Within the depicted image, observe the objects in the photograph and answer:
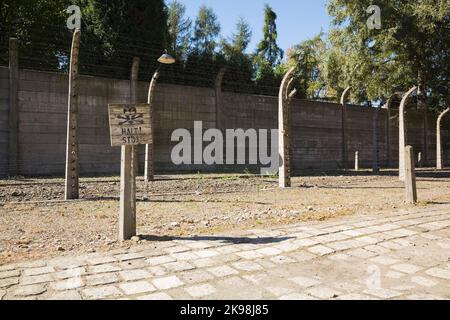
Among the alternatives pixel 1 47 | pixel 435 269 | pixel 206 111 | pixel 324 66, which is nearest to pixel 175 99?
pixel 206 111

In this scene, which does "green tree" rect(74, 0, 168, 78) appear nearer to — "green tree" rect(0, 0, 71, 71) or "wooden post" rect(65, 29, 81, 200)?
"green tree" rect(0, 0, 71, 71)

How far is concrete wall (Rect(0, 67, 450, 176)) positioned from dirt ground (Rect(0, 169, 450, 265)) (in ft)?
12.2

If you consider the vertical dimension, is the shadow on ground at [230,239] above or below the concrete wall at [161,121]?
below

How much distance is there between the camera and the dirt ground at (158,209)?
4.70 meters

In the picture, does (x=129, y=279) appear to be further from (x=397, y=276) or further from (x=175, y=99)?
(x=175, y=99)

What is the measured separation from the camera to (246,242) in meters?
4.45

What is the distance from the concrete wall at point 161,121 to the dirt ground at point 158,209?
12.2 feet

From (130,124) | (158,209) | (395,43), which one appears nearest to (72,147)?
(158,209)

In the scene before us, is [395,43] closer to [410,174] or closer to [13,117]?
[410,174]

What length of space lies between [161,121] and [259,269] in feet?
44.4

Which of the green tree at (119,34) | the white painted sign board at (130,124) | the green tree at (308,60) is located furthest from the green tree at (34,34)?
the green tree at (308,60)

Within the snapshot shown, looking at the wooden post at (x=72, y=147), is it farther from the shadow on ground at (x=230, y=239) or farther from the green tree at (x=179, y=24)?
the green tree at (x=179, y=24)

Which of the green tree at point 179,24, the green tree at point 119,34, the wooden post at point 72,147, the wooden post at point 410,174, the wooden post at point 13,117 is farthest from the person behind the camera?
the green tree at point 179,24
